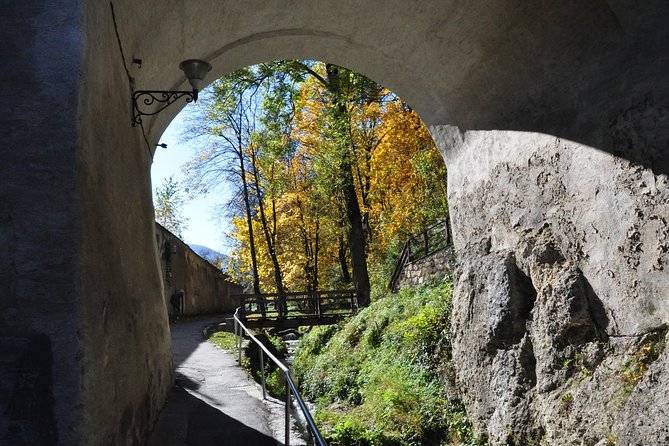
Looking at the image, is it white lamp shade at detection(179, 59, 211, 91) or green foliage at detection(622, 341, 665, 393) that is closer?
green foliage at detection(622, 341, 665, 393)

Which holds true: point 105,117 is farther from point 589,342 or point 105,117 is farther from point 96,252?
point 589,342

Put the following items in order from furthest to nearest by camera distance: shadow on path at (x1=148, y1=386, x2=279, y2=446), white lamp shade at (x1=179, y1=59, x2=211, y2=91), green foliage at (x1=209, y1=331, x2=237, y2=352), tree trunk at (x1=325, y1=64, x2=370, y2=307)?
tree trunk at (x1=325, y1=64, x2=370, y2=307), green foliage at (x1=209, y1=331, x2=237, y2=352), white lamp shade at (x1=179, y1=59, x2=211, y2=91), shadow on path at (x1=148, y1=386, x2=279, y2=446)

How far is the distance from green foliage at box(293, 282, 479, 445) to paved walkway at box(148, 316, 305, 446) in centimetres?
130

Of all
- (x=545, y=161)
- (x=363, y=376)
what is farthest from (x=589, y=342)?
(x=363, y=376)

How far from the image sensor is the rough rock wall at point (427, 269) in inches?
487

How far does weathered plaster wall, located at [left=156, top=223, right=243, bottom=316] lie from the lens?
18125mm

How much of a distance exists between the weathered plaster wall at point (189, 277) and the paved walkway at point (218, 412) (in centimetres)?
619

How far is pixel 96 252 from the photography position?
2920 mm

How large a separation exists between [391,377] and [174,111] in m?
5.46

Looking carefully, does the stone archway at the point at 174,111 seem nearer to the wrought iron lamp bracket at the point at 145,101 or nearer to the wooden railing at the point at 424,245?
the wrought iron lamp bracket at the point at 145,101

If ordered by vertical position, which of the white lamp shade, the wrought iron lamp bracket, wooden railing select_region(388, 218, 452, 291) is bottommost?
wooden railing select_region(388, 218, 452, 291)

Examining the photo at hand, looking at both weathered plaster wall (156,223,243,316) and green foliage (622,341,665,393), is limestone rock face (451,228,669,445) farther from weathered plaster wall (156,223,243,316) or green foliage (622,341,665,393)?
weathered plaster wall (156,223,243,316)

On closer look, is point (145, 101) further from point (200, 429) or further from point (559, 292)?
point (559, 292)

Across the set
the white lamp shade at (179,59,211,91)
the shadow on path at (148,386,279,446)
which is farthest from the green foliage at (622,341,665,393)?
the white lamp shade at (179,59,211,91)
